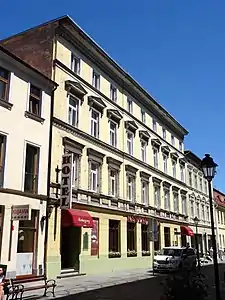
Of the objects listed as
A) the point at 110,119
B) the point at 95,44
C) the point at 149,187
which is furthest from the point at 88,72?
the point at 149,187

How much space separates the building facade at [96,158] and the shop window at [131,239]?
7cm

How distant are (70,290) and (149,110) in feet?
71.9

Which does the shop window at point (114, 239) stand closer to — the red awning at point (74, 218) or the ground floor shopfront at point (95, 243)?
the ground floor shopfront at point (95, 243)

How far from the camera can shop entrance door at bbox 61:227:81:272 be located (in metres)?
21.8

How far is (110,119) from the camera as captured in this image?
2734 centimetres

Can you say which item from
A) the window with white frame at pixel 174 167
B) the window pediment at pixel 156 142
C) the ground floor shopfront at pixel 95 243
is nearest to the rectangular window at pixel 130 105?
the window pediment at pixel 156 142

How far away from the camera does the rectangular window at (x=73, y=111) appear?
22.9m

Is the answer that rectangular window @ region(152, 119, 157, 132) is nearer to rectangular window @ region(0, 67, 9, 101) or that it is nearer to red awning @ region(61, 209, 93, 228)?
red awning @ region(61, 209, 93, 228)

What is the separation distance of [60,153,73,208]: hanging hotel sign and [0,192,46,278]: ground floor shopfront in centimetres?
114

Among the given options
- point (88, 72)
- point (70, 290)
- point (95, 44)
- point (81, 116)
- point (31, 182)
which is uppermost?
point (95, 44)

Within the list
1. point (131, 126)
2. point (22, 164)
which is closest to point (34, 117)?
point (22, 164)

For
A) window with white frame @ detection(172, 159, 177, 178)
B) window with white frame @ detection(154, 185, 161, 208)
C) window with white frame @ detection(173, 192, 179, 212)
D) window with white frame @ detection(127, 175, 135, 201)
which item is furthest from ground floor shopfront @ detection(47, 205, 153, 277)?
window with white frame @ detection(172, 159, 177, 178)

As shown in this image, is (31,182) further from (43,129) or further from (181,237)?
(181,237)

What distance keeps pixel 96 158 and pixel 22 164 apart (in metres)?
7.32
